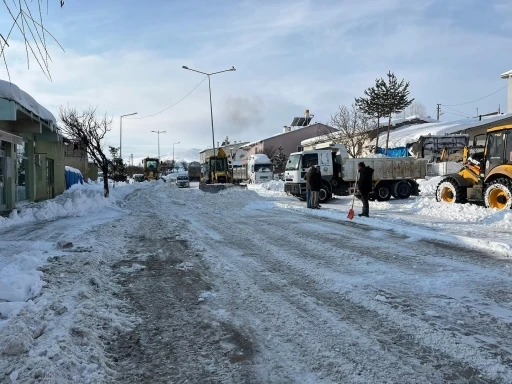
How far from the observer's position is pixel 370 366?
3.63 meters

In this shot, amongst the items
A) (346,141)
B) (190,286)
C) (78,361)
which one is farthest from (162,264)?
(346,141)

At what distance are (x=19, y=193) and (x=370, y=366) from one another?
19.2 m

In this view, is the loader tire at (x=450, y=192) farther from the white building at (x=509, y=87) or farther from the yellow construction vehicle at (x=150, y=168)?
the yellow construction vehicle at (x=150, y=168)

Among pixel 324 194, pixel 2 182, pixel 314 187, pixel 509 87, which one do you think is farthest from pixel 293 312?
pixel 509 87

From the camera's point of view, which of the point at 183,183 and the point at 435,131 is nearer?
the point at 435,131

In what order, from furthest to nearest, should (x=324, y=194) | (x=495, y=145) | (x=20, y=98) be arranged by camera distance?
1. (x=324, y=194)
2. (x=20, y=98)
3. (x=495, y=145)

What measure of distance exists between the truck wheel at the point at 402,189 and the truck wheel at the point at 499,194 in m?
6.75

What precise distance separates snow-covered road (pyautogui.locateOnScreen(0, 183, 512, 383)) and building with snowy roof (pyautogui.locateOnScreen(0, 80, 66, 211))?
8.07 metres

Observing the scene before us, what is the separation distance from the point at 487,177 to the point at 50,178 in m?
22.6

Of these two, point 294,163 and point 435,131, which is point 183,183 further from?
point 294,163

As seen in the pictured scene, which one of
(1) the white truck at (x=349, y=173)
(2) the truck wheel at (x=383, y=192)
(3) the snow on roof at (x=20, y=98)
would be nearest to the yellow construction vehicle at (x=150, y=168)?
(3) the snow on roof at (x=20, y=98)

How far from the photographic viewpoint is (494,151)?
48.5 feet

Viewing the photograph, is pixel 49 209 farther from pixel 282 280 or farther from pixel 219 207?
pixel 282 280

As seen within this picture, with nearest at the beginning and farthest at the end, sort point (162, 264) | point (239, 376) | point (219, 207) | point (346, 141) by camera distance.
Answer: point (239, 376) → point (162, 264) → point (219, 207) → point (346, 141)
